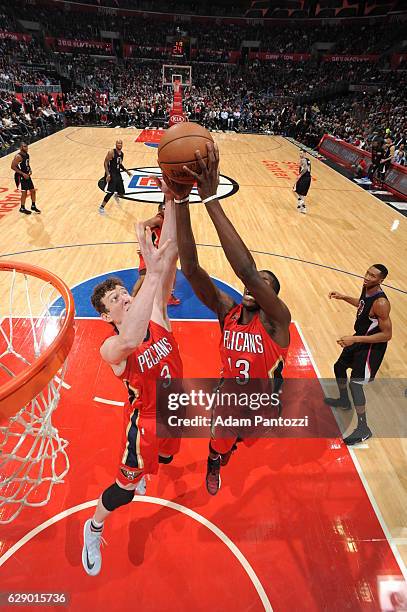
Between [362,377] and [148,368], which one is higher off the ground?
[148,368]

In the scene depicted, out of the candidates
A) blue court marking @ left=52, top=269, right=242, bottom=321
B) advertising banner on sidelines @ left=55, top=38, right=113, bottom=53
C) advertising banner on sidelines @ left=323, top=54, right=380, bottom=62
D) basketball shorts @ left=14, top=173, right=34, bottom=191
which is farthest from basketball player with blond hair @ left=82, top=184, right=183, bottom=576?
advertising banner on sidelines @ left=55, top=38, right=113, bottom=53

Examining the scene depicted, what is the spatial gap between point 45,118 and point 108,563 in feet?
73.2

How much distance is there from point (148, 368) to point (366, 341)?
2.12 m

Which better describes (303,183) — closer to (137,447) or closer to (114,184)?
(114,184)

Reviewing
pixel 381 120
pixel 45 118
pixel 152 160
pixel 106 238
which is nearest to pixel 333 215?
pixel 106 238

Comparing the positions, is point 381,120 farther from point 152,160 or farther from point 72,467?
point 72,467

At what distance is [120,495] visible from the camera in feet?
8.80

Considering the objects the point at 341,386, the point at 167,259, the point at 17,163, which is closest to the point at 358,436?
the point at 341,386

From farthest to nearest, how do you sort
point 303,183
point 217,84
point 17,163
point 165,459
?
1. point 217,84
2. point 303,183
3. point 17,163
4. point 165,459

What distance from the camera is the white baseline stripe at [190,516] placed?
282 centimetres

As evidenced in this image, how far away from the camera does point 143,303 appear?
2016mm

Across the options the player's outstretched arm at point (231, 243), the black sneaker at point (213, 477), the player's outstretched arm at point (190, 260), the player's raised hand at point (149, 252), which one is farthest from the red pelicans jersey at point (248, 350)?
the player's raised hand at point (149, 252)

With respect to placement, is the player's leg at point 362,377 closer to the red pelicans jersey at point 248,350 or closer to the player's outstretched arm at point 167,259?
the red pelicans jersey at point 248,350

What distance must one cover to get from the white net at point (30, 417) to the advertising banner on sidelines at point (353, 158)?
11.4 metres
